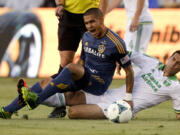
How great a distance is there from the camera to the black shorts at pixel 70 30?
853 centimetres

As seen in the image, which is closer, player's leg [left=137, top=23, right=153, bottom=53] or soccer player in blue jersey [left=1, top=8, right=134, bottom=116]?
soccer player in blue jersey [left=1, top=8, right=134, bottom=116]

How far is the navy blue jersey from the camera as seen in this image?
7.18 metres

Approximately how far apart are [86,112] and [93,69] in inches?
19.1

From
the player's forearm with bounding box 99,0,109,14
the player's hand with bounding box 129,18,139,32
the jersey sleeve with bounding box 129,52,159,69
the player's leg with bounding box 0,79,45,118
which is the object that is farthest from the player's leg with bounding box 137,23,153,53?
the player's leg with bounding box 0,79,45,118

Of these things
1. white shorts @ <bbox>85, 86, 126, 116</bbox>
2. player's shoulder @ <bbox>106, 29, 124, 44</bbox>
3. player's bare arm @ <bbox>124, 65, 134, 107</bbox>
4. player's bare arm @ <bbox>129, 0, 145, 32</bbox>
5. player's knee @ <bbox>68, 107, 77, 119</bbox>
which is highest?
player's shoulder @ <bbox>106, 29, 124, 44</bbox>

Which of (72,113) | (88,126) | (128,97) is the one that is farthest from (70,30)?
(88,126)

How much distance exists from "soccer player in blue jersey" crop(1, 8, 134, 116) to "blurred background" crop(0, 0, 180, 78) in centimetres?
648

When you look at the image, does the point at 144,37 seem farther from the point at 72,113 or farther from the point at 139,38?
the point at 72,113

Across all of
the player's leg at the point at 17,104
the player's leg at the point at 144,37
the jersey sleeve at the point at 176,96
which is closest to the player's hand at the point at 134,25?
the player's leg at the point at 144,37

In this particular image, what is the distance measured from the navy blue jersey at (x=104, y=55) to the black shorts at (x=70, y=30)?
1.01m

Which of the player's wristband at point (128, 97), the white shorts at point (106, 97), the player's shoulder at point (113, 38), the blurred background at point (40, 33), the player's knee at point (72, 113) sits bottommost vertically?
the blurred background at point (40, 33)

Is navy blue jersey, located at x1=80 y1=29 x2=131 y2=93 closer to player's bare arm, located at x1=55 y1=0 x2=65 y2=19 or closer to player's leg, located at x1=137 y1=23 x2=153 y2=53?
player's bare arm, located at x1=55 y1=0 x2=65 y2=19

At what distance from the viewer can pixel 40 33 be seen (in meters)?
14.4

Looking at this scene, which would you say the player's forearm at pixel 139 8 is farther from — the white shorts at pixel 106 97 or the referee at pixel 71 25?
the white shorts at pixel 106 97
